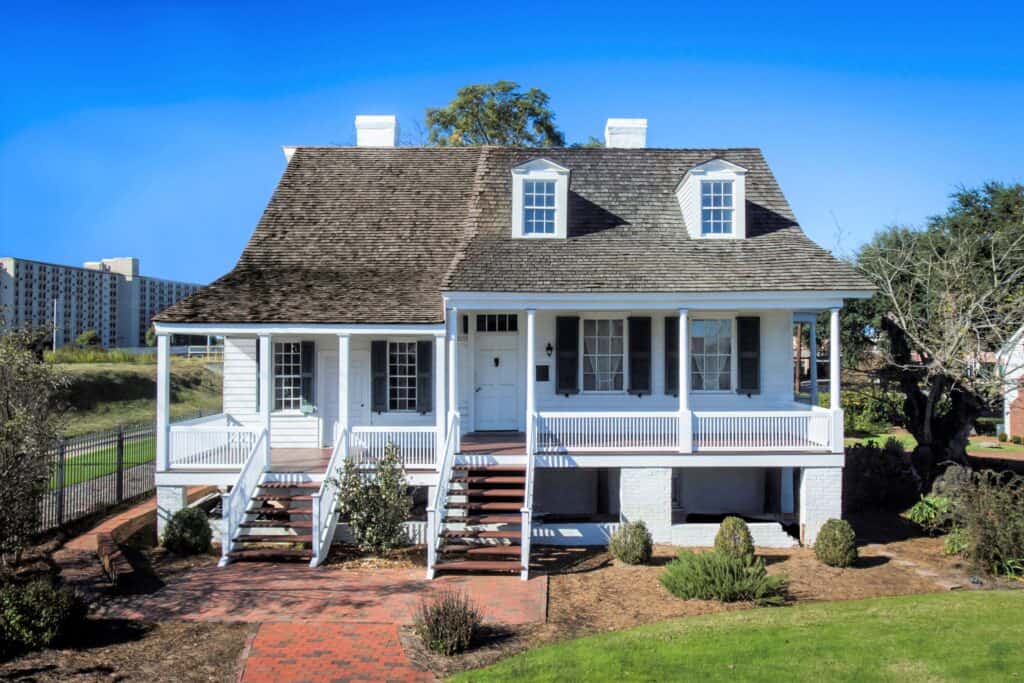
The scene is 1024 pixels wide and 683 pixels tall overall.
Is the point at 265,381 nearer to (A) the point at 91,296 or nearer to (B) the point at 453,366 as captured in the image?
(B) the point at 453,366

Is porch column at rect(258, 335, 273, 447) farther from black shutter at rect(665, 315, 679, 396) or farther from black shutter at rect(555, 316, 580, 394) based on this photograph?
black shutter at rect(665, 315, 679, 396)

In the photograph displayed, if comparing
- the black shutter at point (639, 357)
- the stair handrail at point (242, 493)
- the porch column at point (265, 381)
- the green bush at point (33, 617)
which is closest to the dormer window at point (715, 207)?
the black shutter at point (639, 357)

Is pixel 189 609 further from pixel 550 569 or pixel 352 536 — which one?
pixel 550 569

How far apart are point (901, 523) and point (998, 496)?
4.15m

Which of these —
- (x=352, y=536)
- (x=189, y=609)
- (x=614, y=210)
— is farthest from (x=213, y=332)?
(x=614, y=210)

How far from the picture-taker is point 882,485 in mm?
18672

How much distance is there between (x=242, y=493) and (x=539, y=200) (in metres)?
8.92

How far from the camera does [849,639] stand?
9.45 meters

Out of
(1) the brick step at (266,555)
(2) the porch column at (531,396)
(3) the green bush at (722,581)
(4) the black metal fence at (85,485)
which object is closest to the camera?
(3) the green bush at (722,581)

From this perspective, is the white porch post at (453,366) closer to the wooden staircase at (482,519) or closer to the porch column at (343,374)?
the wooden staircase at (482,519)

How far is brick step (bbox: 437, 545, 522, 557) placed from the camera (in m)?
12.9

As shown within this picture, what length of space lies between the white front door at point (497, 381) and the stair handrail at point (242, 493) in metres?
4.91

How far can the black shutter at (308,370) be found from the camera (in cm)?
1727

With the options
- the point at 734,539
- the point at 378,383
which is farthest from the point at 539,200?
the point at 734,539
